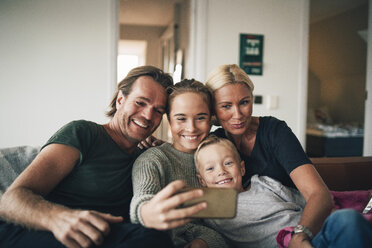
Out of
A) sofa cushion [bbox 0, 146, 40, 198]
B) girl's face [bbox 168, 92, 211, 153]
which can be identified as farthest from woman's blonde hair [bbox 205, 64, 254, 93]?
sofa cushion [bbox 0, 146, 40, 198]

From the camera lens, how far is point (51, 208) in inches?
35.7

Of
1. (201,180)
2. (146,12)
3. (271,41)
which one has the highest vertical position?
(146,12)

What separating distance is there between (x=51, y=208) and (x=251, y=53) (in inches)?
109

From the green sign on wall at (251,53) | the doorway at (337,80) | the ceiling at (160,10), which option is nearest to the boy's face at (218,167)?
the green sign on wall at (251,53)

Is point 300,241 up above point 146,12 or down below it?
below

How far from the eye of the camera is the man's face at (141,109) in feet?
4.49

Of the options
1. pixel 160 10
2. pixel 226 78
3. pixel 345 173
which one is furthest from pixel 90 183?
pixel 160 10

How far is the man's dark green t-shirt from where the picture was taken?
1185 millimetres

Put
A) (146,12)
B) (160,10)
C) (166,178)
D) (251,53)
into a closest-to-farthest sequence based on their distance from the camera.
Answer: (166,178) < (251,53) < (160,10) < (146,12)

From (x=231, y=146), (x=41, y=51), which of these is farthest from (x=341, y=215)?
(x=41, y=51)

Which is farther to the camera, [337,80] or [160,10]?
[337,80]

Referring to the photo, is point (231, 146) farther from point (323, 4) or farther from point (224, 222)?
point (323, 4)

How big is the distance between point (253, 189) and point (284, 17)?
2602mm

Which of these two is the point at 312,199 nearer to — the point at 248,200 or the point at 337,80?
the point at 248,200
